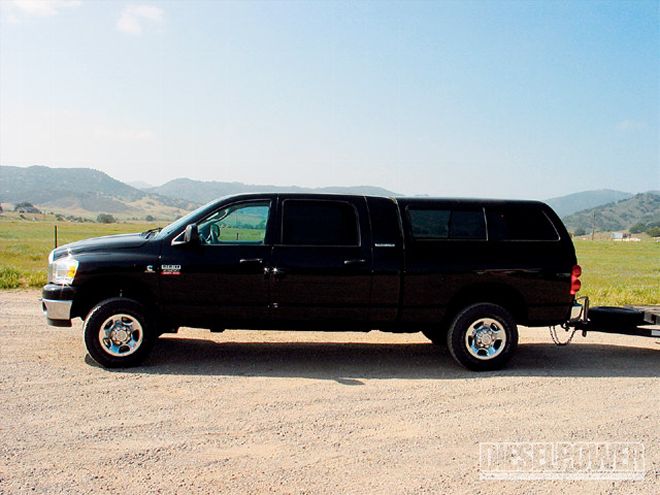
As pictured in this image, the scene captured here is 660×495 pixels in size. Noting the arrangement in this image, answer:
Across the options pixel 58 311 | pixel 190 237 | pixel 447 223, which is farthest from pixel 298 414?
pixel 58 311

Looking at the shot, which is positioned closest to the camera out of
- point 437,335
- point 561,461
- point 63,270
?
point 561,461

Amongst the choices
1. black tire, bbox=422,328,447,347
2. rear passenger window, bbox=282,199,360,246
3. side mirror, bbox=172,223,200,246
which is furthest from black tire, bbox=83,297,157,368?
black tire, bbox=422,328,447,347

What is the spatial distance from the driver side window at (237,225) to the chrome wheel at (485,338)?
8.52 ft

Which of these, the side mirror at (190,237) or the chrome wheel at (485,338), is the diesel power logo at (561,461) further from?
the side mirror at (190,237)

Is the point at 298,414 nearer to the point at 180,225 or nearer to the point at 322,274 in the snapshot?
the point at 322,274

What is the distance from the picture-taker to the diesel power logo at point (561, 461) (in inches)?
171

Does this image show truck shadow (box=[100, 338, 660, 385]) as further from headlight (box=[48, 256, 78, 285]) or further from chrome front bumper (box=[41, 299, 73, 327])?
headlight (box=[48, 256, 78, 285])

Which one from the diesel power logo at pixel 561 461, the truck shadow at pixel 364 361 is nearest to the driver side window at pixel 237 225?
the truck shadow at pixel 364 361

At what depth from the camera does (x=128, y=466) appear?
430cm

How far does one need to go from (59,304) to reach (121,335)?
0.78m

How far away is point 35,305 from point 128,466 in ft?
25.4

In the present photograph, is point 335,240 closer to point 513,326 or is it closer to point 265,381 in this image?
point 265,381

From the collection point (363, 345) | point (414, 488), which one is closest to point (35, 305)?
point (363, 345)

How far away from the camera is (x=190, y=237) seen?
6.77 metres
